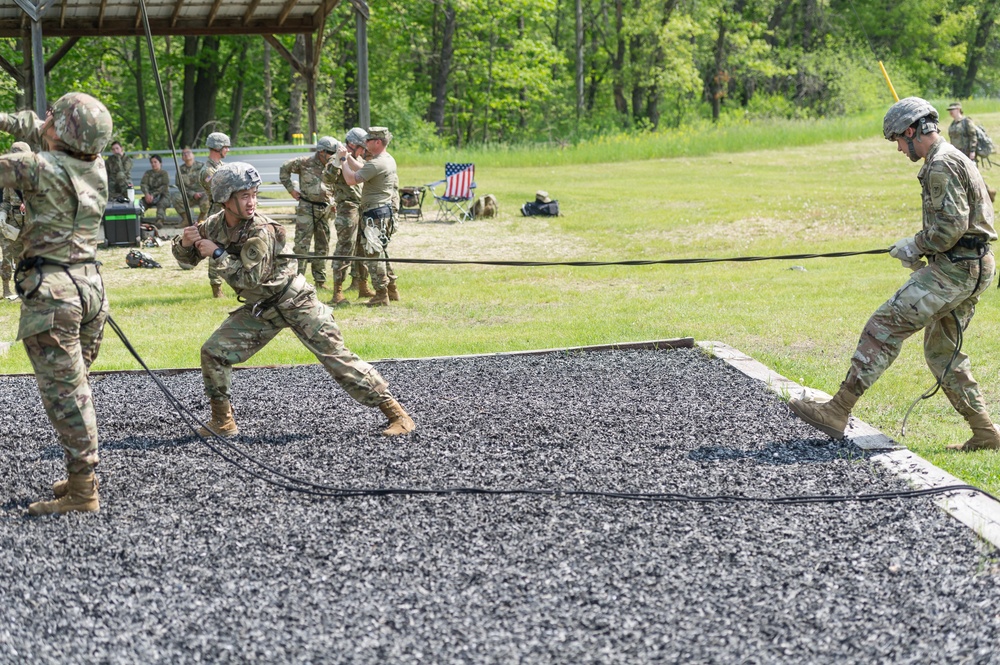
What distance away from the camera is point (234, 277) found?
638cm

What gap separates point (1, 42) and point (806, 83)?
3552cm

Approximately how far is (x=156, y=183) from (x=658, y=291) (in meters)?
12.6

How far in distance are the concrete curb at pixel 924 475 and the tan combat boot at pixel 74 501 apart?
4212 mm

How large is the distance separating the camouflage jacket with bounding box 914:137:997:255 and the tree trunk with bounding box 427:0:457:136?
125 feet

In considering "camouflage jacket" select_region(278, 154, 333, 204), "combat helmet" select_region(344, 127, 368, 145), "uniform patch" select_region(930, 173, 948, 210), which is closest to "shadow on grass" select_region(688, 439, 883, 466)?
"uniform patch" select_region(930, 173, 948, 210)

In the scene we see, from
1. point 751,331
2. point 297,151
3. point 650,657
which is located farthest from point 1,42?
point 650,657


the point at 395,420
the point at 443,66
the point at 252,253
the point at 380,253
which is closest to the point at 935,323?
the point at 395,420

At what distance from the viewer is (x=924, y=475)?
581cm

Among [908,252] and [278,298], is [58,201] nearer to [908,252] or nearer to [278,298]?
[278,298]

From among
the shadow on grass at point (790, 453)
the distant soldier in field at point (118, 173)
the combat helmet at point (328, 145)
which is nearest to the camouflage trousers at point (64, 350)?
the shadow on grass at point (790, 453)

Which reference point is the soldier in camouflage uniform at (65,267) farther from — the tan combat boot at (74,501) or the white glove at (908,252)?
the white glove at (908,252)

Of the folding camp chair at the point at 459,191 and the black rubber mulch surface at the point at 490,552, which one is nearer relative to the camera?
the black rubber mulch surface at the point at 490,552

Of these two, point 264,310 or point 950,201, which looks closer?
point 950,201

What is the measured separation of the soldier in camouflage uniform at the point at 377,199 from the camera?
12.3 metres
